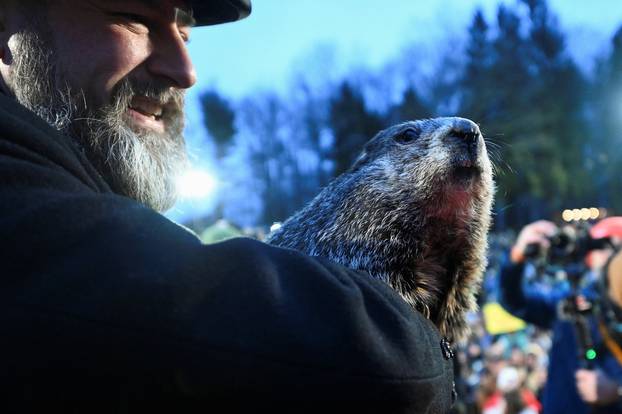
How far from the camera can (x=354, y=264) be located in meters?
1.93

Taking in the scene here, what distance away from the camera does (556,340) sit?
17.9 ft

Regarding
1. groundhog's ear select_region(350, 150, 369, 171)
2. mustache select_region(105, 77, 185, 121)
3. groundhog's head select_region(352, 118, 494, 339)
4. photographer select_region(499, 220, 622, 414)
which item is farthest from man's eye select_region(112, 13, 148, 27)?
photographer select_region(499, 220, 622, 414)

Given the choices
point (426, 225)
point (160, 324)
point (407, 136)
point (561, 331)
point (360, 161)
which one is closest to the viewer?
point (160, 324)

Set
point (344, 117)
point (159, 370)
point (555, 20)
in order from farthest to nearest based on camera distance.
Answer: point (555, 20)
point (344, 117)
point (159, 370)

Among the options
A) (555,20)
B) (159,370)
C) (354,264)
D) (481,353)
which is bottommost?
(481,353)

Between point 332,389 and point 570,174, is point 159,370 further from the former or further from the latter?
point 570,174

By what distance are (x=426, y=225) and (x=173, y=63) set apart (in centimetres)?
103

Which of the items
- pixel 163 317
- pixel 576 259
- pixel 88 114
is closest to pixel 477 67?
pixel 576 259

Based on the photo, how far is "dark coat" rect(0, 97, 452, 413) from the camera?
1.03m

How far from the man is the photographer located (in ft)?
13.0

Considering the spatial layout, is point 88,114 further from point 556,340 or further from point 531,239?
point 556,340

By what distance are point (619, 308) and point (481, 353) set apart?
29.4 ft

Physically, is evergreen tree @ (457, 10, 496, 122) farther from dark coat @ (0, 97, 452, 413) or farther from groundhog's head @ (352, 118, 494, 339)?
dark coat @ (0, 97, 452, 413)

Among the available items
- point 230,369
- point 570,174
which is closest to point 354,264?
point 230,369
